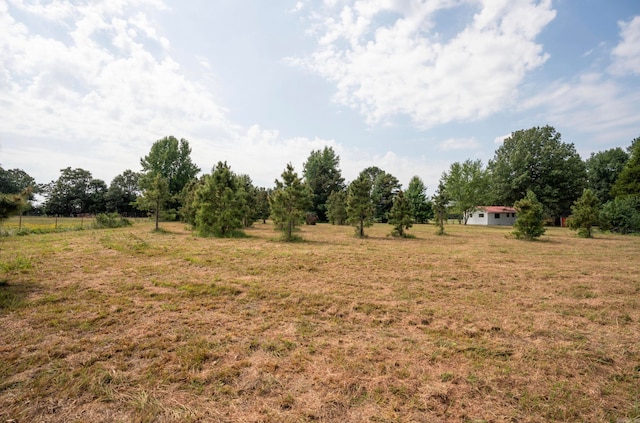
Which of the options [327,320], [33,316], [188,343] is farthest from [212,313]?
[33,316]

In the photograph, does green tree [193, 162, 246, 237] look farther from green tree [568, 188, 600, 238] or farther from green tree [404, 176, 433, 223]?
green tree [404, 176, 433, 223]

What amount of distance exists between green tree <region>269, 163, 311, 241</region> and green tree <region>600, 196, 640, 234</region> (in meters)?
28.9

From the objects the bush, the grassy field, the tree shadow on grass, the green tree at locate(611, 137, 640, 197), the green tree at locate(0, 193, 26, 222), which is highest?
the green tree at locate(611, 137, 640, 197)

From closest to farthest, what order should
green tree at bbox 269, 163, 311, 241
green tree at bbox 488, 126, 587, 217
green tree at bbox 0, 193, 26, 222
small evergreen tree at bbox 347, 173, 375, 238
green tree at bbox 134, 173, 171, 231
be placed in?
green tree at bbox 0, 193, 26, 222 → green tree at bbox 269, 163, 311, 241 → small evergreen tree at bbox 347, 173, 375, 238 → green tree at bbox 134, 173, 171, 231 → green tree at bbox 488, 126, 587, 217

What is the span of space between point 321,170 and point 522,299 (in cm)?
5260

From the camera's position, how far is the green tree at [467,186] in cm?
4478

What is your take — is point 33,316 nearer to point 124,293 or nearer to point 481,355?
point 124,293

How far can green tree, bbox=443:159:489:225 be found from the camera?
44.8 metres

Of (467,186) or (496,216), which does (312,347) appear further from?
(496,216)

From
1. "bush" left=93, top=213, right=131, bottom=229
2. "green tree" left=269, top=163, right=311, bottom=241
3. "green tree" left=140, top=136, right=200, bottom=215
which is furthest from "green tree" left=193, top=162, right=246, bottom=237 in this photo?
"green tree" left=140, top=136, right=200, bottom=215

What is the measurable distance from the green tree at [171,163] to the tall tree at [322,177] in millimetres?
23488

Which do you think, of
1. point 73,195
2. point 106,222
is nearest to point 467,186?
point 106,222

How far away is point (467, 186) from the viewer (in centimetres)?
4466

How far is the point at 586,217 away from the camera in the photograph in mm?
22734
